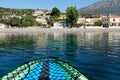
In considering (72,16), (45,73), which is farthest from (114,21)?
(45,73)


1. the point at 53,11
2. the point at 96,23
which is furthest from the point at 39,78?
the point at 53,11

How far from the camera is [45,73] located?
10.7 m

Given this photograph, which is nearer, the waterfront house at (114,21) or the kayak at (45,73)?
the kayak at (45,73)

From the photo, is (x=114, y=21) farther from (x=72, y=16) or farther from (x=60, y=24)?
(x=60, y=24)

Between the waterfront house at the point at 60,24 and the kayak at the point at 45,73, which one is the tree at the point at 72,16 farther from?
the kayak at the point at 45,73

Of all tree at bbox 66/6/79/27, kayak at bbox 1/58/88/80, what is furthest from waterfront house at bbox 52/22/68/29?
kayak at bbox 1/58/88/80

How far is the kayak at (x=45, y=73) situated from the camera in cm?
1041

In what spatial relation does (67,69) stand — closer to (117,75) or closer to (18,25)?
(117,75)

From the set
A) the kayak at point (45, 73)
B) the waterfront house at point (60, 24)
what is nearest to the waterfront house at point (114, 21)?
the waterfront house at point (60, 24)

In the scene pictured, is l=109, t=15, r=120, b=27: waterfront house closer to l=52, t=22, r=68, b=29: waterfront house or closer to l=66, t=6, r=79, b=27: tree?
l=66, t=6, r=79, b=27: tree

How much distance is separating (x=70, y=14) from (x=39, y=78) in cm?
9354

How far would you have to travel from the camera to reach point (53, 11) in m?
127

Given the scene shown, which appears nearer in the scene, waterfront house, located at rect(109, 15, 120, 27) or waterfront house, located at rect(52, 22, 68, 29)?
waterfront house, located at rect(52, 22, 68, 29)

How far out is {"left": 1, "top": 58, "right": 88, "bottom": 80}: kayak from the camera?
410 inches
